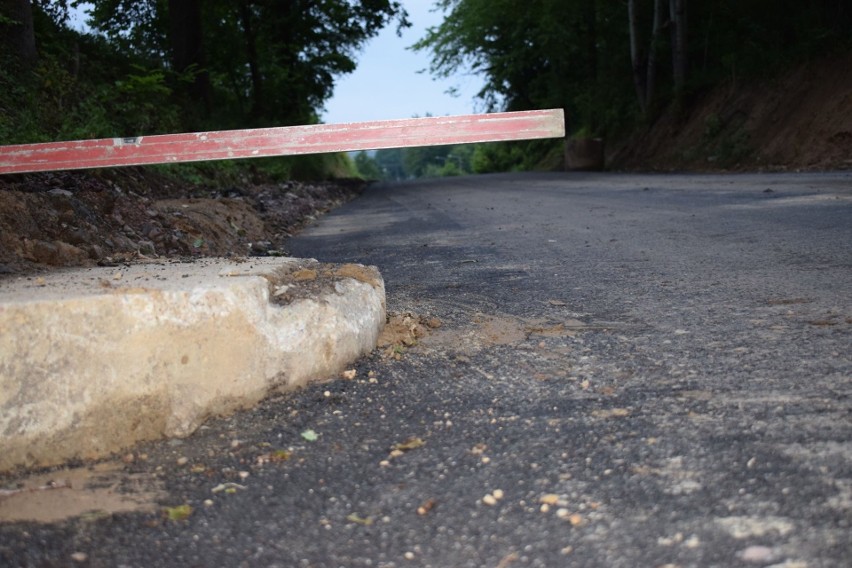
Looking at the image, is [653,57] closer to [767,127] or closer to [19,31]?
[767,127]

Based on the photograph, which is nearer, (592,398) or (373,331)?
(592,398)

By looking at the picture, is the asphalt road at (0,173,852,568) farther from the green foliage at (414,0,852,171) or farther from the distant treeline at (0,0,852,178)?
the green foliage at (414,0,852,171)

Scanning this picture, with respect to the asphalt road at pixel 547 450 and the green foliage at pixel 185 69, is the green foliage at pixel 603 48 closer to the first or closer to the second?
the green foliage at pixel 185 69

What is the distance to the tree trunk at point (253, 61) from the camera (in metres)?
21.7

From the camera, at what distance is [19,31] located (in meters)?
10.4

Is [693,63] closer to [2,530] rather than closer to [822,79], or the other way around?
[822,79]

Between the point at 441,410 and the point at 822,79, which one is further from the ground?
the point at 822,79

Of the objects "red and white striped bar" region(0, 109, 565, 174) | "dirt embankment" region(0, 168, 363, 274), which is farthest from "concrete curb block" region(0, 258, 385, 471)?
"dirt embankment" region(0, 168, 363, 274)

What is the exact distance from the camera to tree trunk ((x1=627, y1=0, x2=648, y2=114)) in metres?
24.6

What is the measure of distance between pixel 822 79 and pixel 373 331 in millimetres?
18094

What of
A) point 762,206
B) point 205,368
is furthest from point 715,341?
point 762,206

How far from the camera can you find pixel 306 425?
8.64 feet

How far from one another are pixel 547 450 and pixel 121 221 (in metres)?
5.41

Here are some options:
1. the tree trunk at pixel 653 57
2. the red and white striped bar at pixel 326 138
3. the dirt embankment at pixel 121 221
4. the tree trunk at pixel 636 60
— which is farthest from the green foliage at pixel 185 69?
the tree trunk at pixel 653 57
